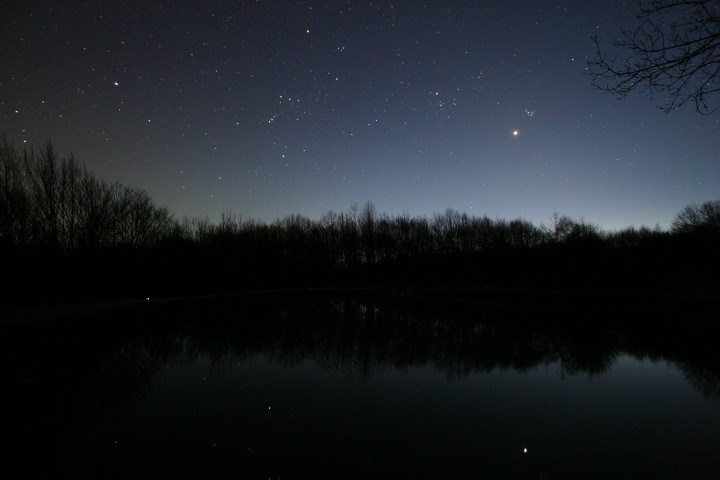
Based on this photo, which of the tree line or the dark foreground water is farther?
the tree line

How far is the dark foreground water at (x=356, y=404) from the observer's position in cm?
475

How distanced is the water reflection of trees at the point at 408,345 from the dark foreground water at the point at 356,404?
0.11 m

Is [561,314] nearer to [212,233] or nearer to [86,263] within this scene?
[86,263]

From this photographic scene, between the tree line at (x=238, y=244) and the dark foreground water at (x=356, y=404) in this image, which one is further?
the tree line at (x=238, y=244)

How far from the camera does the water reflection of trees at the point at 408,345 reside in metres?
10.1

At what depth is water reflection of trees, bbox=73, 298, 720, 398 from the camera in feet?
33.0

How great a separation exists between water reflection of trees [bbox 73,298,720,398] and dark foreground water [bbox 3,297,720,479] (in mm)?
108

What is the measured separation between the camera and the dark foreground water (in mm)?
4754

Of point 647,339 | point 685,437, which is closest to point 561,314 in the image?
point 647,339

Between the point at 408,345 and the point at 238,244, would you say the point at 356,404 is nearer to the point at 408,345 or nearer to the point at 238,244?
A: the point at 408,345

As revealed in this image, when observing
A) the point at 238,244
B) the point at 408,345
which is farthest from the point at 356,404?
the point at 238,244

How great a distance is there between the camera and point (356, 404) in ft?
23.3

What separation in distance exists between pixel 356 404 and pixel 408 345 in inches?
242

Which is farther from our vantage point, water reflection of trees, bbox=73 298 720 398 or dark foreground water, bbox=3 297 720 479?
water reflection of trees, bbox=73 298 720 398
